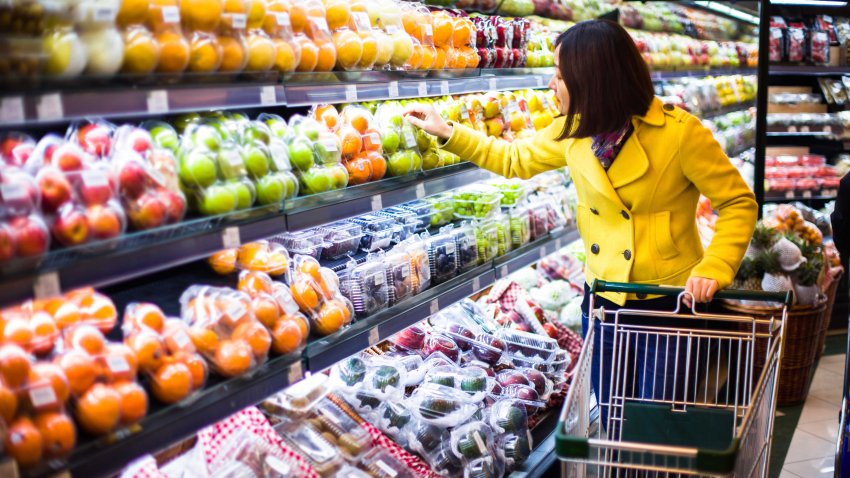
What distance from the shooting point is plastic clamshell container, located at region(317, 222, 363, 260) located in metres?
2.77

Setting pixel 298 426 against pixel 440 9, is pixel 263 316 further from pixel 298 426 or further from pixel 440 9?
pixel 440 9

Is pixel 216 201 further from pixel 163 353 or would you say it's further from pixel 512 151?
pixel 512 151

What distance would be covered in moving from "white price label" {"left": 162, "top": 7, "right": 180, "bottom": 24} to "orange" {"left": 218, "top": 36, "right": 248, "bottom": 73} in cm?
14

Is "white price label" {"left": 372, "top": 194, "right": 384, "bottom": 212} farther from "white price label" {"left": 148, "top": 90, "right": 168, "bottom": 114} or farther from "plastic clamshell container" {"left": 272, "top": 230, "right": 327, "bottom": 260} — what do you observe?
"white price label" {"left": 148, "top": 90, "right": 168, "bottom": 114}

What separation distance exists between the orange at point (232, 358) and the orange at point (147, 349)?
0.53 feet

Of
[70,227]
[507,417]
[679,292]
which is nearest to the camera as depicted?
[70,227]

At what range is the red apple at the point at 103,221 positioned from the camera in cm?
162

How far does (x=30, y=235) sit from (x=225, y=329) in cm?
59

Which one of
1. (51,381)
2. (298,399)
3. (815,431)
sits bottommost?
(815,431)

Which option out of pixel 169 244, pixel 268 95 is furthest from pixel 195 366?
pixel 268 95

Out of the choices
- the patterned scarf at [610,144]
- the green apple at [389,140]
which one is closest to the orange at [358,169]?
the green apple at [389,140]

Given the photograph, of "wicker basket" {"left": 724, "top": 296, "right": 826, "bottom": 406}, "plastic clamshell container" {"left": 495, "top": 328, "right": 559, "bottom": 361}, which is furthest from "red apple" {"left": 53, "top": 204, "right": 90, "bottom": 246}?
"wicker basket" {"left": 724, "top": 296, "right": 826, "bottom": 406}

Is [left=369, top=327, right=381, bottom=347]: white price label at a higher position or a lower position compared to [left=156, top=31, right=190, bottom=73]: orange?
lower

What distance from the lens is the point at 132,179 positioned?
1742 mm
